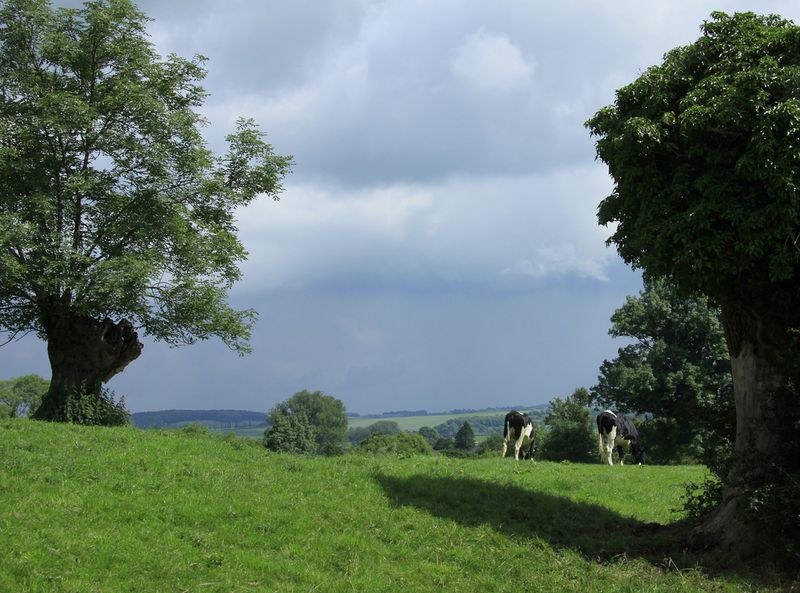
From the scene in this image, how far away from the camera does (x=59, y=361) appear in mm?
25078

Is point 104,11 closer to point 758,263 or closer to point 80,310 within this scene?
point 80,310

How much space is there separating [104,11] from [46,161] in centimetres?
610

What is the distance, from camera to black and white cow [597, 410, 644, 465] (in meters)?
29.5

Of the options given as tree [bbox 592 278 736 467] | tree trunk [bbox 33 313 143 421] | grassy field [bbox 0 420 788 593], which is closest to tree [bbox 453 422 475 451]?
tree [bbox 592 278 736 467]

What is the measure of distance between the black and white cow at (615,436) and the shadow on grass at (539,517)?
43.3ft

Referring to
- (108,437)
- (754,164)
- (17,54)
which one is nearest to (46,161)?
(17,54)

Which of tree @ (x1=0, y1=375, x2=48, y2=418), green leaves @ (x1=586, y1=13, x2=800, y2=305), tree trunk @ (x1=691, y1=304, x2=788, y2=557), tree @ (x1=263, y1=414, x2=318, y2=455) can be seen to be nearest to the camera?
green leaves @ (x1=586, y1=13, x2=800, y2=305)

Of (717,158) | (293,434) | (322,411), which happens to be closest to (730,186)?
(717,158)

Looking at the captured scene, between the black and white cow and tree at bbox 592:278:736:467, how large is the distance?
12.0 metres

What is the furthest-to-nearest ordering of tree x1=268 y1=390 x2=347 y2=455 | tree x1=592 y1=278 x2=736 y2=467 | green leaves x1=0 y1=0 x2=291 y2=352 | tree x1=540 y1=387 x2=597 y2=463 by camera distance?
tree x1=268 y1=390 x2=347 y2=455 < tree x1=540 y1=387 x2=597 y2=463 < tree x1=592 y1=278 x2=736 y2=467 < green leaves x1=0 y1=0 x2=291 y2=352

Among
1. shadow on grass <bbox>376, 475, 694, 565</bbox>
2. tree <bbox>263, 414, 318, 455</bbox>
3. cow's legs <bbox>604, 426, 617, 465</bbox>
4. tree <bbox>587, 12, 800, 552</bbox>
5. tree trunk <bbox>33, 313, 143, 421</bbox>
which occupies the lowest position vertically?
tree <bbox>263, 414, 318, 455</bbox>

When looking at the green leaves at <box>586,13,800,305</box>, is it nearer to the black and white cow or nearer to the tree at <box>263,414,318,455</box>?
the black and white cow

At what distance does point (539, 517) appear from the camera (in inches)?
591

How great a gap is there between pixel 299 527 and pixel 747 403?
30.3ft
